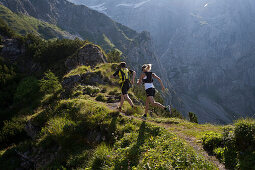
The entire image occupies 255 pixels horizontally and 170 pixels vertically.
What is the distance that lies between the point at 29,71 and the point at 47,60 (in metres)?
5.42

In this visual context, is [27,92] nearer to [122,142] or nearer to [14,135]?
[14,135]

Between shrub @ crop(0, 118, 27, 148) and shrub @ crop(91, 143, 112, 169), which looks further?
shrub @ crop(0, 118, 27, 148)

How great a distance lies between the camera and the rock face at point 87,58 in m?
29.6

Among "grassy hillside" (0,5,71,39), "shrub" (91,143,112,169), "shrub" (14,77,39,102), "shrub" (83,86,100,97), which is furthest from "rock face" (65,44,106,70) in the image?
"grassy hillside" (0,5,71,39)

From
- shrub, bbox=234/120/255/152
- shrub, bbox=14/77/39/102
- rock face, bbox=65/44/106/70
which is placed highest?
rock face, bbox=65/44/106/70

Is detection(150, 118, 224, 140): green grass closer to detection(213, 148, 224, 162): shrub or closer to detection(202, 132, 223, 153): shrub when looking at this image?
detection(202, 132, 223, 153): shrub

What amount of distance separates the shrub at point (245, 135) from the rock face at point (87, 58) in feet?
86.5

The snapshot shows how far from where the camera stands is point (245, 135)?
5.03 meters

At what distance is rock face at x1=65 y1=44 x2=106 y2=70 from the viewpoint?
29.6 meters

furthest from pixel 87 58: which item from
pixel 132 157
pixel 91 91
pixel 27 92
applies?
pixel 132 157

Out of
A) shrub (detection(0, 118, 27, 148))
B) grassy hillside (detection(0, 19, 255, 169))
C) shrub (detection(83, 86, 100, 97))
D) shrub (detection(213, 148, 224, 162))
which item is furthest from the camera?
shrub (detection(83, 86, 100, 97))

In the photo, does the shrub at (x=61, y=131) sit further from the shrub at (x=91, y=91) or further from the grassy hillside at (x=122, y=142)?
the shrub at (x=91, y=91)

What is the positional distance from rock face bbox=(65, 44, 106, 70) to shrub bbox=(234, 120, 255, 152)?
26.4m

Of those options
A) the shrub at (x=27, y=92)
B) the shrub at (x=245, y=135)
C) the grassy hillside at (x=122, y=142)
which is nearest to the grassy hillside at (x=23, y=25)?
the shrub at (x=27, y=92)
